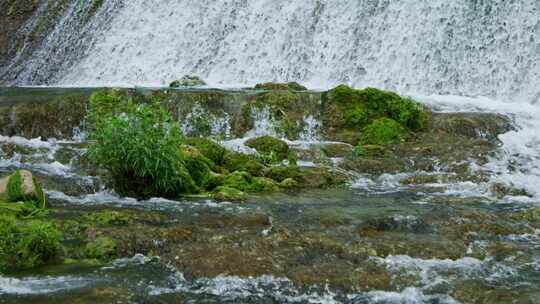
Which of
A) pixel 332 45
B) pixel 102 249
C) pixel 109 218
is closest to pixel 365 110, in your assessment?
pixel 332 45

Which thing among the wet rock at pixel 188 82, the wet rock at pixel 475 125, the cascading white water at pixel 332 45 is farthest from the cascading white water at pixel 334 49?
the wet rock at pixel 188 82

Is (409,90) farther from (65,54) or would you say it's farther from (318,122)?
(65,54)

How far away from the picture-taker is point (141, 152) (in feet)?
32.4

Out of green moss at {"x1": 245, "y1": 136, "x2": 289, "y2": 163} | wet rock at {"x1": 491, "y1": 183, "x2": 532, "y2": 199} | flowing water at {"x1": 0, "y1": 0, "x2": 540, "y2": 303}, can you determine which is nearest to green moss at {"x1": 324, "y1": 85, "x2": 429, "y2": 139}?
flowing water at {"x1": 0, "y1": 0, "x2": 540, "y2": 303}

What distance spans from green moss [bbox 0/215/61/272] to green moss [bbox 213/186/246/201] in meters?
3.42

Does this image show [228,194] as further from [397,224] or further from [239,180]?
[397,224]

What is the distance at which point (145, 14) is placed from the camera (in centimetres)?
2794

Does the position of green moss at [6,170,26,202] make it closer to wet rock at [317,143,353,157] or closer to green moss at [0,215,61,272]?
green moss at [0,215,61,272]

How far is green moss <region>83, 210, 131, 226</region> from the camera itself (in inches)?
329

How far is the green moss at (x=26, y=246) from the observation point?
6.76 meters

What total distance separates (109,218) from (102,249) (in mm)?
1188

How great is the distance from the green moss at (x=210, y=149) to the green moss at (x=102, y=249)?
4855mm

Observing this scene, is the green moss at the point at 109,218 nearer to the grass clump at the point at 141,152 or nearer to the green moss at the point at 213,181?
the grass clump at the point at 141,152

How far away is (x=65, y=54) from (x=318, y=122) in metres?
16.9
